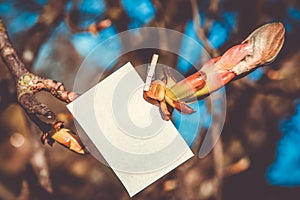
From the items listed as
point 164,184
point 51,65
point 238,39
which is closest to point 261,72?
point 238,39

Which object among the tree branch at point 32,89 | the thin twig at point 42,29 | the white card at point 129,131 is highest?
the thin twig at point 42,29

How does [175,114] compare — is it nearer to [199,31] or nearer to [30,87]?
[199,31]

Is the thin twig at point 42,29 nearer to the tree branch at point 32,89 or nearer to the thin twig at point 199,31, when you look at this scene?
the tree branch at point 32,89

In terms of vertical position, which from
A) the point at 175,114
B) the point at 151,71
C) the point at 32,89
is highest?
the point at 32,89

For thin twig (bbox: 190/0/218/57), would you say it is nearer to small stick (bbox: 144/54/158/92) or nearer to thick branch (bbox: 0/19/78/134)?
small stick (bbox: 144/54/158/92)

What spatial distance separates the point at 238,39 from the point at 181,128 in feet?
0.85

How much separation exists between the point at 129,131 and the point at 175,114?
11 cm

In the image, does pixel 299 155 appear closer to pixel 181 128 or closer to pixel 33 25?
pixel 181 128

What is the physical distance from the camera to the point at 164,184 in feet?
4.75

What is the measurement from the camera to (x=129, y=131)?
144cm

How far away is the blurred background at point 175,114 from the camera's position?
4.74 ft

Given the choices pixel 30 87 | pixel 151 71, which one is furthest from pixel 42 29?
pixel 151 71

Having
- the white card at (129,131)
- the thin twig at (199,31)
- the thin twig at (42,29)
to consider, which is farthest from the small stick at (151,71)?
the thin twig at (42,29)

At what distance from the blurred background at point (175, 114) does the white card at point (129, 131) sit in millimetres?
23
